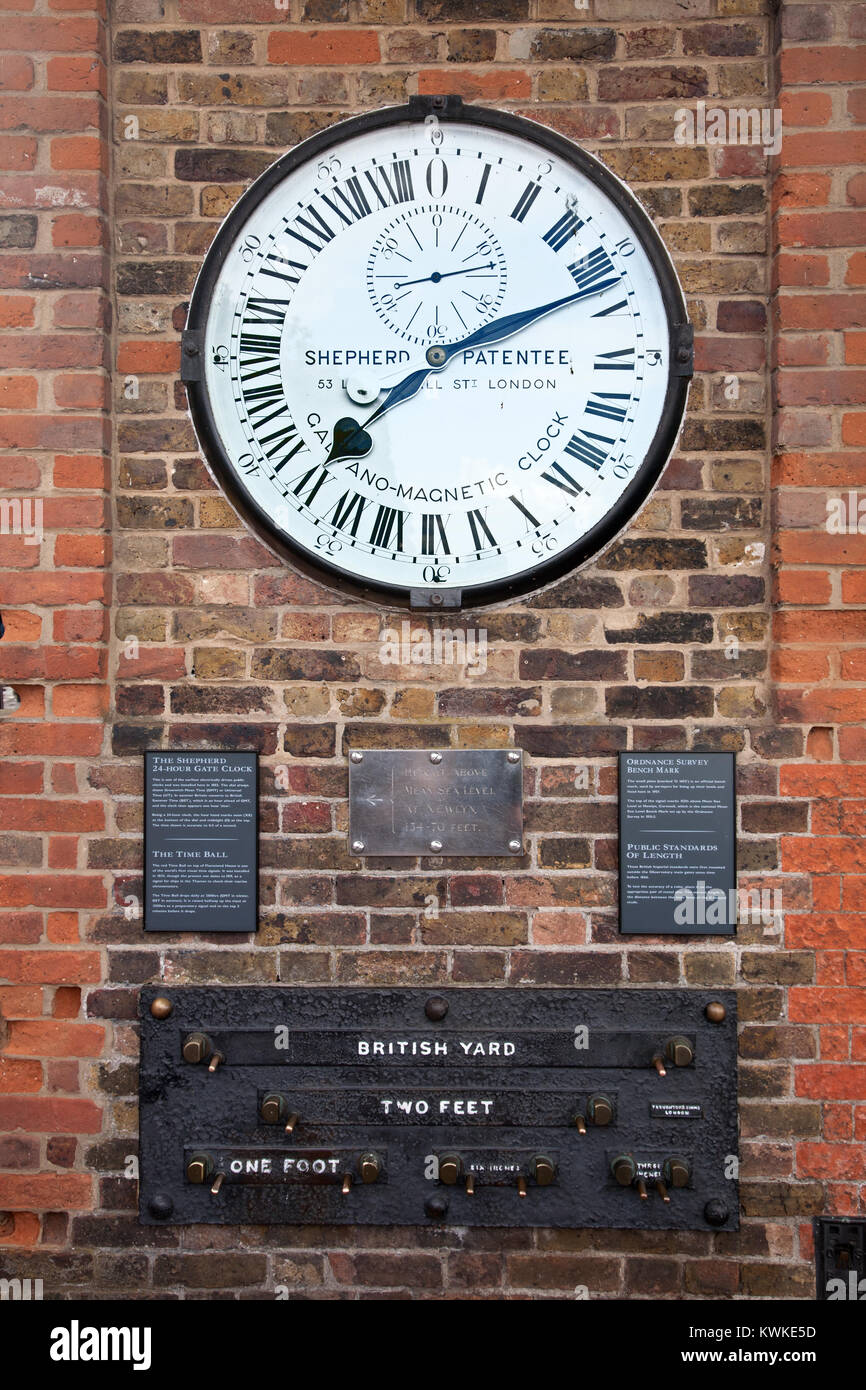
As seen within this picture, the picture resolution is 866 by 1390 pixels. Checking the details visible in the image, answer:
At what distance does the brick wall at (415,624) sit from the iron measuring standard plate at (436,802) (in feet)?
0.15

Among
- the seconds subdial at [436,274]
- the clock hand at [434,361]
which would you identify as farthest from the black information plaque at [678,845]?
the seconds subdial at [436,274]

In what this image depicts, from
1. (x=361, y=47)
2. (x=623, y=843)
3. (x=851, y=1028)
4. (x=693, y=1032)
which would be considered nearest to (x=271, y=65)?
(x=361, y=47)

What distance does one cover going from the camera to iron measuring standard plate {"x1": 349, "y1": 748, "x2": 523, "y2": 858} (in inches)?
89.1

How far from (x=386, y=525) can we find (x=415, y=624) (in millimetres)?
239

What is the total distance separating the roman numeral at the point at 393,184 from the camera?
7.51 feet

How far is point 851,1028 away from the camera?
2.24 m

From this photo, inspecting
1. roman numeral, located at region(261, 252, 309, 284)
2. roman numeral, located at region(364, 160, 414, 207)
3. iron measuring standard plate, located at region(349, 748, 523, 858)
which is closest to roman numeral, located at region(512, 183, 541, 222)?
roman numeral, located at region(364, 160, 414, 207)

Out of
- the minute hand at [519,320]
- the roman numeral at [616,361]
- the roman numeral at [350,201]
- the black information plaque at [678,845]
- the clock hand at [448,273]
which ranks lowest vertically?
the black information plaque at [678,845]

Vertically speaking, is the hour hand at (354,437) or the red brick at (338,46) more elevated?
the red brick at (338,46)

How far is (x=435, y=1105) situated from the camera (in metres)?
2.25

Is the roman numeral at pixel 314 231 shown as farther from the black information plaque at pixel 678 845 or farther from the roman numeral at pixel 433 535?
the black information plaque at pixel 678 845

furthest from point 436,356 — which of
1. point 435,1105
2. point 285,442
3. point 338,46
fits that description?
point 435,1105

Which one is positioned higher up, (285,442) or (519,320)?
(519,320)

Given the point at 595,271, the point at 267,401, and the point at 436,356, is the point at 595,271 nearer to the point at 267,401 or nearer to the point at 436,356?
the point at 436,356
